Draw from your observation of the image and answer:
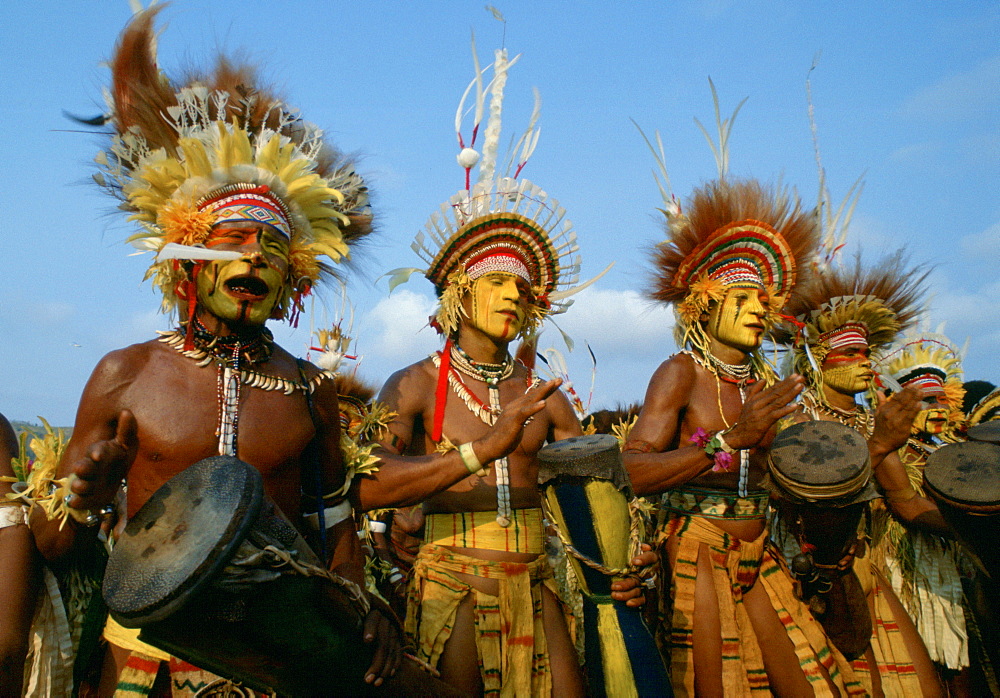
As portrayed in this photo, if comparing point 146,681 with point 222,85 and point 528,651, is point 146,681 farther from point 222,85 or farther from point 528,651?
point 222,85

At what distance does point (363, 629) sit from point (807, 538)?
8.65 ft

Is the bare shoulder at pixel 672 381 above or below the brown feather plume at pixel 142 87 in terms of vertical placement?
below

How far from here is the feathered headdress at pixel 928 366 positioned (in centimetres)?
701

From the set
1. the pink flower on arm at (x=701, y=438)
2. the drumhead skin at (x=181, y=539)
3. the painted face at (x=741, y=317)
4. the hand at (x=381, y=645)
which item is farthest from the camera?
the painted face at (x=741, y=317)

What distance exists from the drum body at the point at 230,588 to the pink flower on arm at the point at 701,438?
2423 millimetres

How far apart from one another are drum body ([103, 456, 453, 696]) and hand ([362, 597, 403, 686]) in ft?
0.30

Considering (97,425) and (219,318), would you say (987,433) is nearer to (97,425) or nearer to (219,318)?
(219,318)

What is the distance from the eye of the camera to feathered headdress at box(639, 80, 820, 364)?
5.03 meters

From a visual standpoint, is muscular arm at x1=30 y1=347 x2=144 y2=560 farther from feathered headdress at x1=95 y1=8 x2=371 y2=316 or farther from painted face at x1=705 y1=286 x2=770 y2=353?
painted face at x1=705 y1=286 x2=770 y2=353

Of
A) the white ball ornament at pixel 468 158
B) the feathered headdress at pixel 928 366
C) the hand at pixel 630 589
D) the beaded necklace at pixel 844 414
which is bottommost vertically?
the hand at pixel 630 589

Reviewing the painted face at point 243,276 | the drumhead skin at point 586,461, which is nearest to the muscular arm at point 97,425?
the painted face at point 243,276

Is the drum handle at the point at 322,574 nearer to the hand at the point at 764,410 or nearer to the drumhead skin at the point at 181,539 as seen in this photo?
the drumhead skin at the point at 181,539

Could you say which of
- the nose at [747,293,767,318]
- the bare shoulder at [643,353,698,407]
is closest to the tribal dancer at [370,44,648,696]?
the bare shoulder at [643,353,698,407]

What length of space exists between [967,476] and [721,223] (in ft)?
6.51
